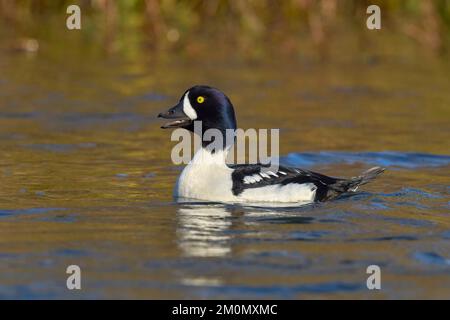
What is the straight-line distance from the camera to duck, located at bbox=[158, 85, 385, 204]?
10.0m

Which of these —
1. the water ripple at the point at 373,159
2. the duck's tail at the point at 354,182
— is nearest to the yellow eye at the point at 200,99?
the duck's tail at the point at 354,182

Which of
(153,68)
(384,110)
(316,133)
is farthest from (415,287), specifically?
(153,68)

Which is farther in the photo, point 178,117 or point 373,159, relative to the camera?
point 373,159

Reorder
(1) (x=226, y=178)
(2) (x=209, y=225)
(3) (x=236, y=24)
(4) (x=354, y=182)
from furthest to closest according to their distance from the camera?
(3) (x=236, y=24)
(4) (x=354, y=182)
(1) (x=226, y=178)
(2) (x=209, y=225)

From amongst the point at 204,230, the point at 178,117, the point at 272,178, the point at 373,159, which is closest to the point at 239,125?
the point at 373,159

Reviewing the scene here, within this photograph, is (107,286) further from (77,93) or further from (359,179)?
(77,93)

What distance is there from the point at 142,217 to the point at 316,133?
16.2ft

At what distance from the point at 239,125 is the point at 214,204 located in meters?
4.58

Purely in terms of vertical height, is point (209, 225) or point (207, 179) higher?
point (207, 179)

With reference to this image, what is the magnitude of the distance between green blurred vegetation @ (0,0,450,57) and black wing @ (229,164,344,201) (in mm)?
8015

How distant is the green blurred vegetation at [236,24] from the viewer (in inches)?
729

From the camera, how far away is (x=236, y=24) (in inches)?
782

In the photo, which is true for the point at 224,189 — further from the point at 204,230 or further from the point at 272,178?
the point at 204,230

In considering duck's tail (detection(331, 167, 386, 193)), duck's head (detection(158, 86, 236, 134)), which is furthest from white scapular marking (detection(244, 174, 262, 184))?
duck's tail (detection(331, 167, 386, 193))
